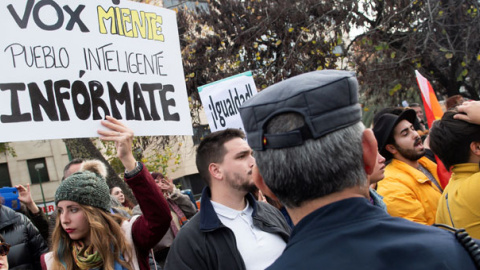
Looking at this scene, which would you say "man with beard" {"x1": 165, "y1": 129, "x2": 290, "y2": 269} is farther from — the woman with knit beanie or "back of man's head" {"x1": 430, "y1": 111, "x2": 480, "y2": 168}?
"back of man's head" {"x1": 430, "y1": 111, "x2": 480, "y2": 168}

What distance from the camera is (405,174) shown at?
3.23 meters

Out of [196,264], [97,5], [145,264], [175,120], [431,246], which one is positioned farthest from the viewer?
[175,120]

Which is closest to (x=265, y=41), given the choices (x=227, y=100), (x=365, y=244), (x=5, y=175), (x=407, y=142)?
(x=227, y=100)

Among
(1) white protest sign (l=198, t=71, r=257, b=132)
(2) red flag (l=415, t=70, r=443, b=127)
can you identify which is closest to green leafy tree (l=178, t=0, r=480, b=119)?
(2) red flag (l=415, t=70, r=443, b=127)

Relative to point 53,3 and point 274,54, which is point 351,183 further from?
point 274,54

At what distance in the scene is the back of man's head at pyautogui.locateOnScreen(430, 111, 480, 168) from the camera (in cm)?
252

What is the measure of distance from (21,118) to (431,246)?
234 cm

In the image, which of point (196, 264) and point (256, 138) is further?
point (196, 264)

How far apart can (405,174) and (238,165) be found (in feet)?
3.86

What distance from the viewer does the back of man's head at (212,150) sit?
302 centimetres

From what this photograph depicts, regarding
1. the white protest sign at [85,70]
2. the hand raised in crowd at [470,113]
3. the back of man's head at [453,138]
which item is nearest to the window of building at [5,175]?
the white protest sign at [85,70]

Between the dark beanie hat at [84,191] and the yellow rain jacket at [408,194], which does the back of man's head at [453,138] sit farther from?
the dark beanie hat at [84,191]

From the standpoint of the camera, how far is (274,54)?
10.9 metres

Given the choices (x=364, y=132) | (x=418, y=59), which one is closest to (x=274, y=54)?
(x=418, y=59)
